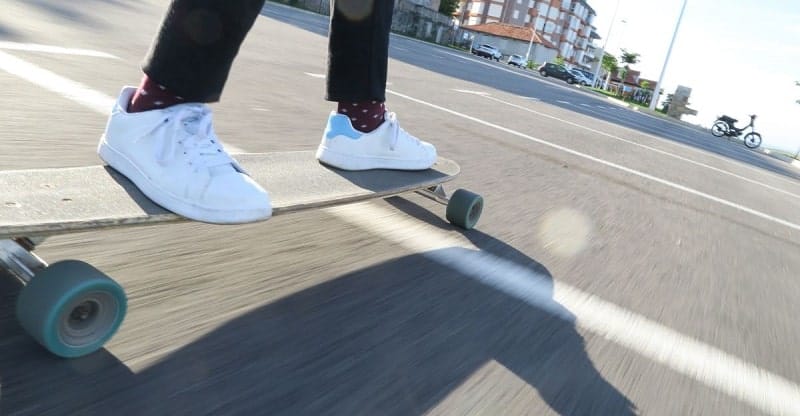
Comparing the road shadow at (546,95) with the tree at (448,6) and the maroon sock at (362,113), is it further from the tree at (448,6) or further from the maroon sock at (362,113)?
the tree at (448,6)

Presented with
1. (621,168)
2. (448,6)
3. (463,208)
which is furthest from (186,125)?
(448,6)

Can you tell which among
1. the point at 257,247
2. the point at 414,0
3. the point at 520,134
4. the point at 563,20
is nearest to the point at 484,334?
the point at 257,247

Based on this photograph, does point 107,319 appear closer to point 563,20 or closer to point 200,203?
point 200,203

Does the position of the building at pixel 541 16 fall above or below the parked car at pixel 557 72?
above

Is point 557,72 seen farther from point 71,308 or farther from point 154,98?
point 71,308

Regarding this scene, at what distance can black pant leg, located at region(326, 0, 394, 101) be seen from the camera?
1729mm

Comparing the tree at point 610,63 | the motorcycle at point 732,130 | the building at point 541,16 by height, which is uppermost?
the building at point 541,16

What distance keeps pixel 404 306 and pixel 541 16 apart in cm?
10419

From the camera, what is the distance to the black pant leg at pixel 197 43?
119 cm

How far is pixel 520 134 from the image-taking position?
5332 mm

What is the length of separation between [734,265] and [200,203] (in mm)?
2494

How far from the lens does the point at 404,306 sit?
1.43 metres

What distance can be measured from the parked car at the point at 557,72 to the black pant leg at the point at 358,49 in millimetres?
44937

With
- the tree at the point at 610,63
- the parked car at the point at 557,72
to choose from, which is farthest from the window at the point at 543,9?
the parked car at the point at 557,72
